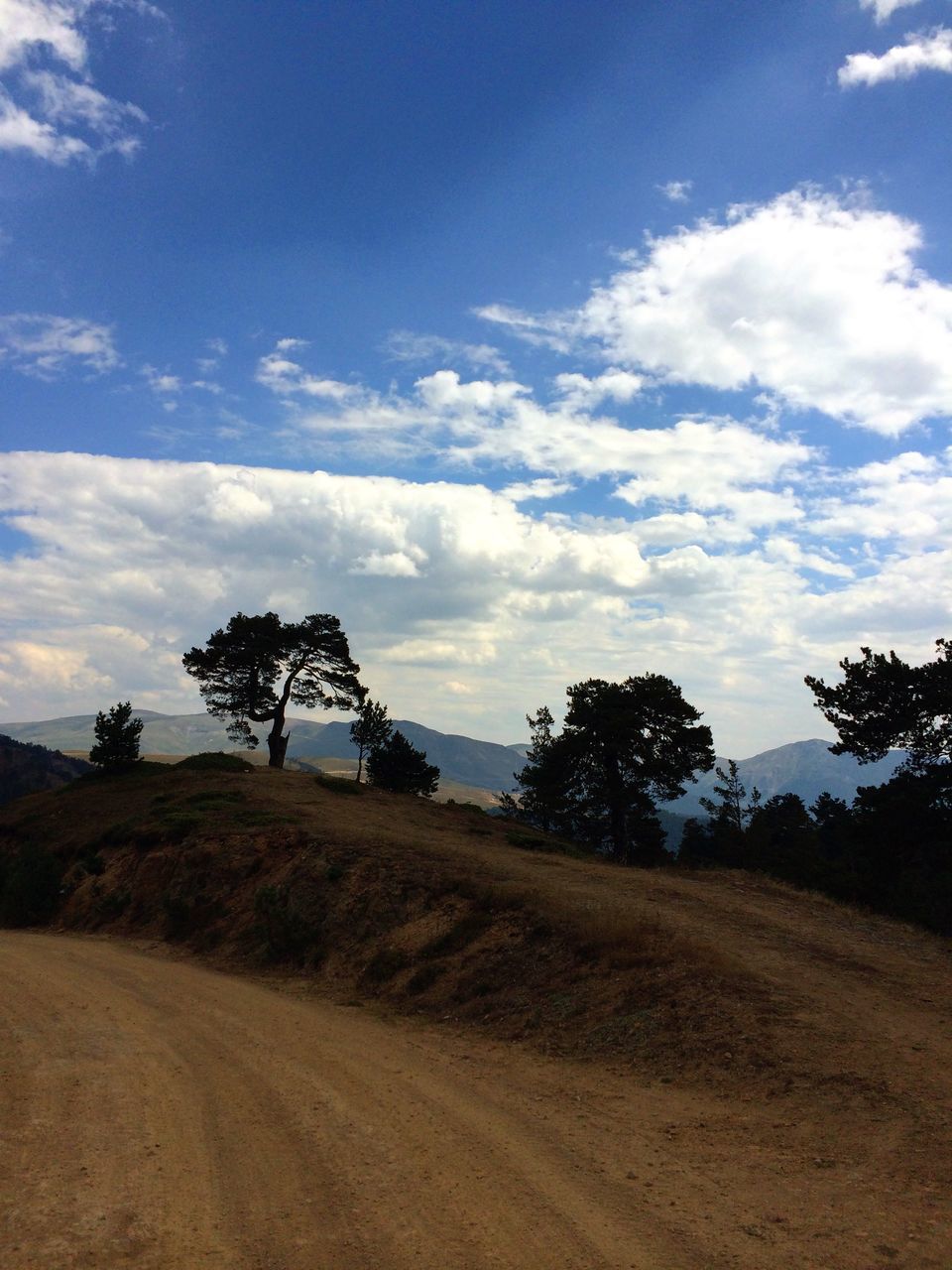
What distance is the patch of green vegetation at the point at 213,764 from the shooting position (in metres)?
41.8

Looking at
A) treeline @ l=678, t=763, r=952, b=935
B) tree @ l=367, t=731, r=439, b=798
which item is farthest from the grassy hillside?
tree @ l=367, t=731, r=439, b=798

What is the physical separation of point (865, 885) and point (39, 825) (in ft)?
119

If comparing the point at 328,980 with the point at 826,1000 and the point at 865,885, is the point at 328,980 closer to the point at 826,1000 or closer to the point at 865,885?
the point at 826,1000

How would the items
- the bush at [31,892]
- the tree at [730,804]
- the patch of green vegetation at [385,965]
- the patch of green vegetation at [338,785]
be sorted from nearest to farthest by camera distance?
the patch of green vegetation at [385,965] < the bush at [31,892] < the patch of green vegetation at [338,785] < the tree at [730,804]

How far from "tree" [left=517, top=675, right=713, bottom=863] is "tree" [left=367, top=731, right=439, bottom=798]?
421 inches

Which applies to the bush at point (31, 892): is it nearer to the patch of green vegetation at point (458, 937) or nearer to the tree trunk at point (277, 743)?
the patch of green vegetation at point (458, 937)

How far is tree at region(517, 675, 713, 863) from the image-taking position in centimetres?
4312

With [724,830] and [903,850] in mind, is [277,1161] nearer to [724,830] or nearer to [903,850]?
[903,850]

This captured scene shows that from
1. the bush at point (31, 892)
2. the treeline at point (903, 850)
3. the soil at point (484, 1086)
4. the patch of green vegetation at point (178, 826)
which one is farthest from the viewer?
the treeline at point (903, 850)

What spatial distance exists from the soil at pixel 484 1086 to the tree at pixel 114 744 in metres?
23.6

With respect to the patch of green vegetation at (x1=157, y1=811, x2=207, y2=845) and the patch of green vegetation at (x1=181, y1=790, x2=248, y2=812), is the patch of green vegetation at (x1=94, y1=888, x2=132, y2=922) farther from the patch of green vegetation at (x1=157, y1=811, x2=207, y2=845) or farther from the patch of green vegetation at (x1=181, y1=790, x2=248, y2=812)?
the patch of green vegetation at (x1=181, y1=790, x2=248, y2=812)

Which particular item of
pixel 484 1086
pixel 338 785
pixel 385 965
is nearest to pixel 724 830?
pixel 338 785

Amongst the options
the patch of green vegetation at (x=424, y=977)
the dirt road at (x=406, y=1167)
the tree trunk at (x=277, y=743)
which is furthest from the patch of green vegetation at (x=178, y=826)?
the tree trunk at (x=277, y=743)

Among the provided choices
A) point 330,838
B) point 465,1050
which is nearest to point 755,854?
point 330,838
